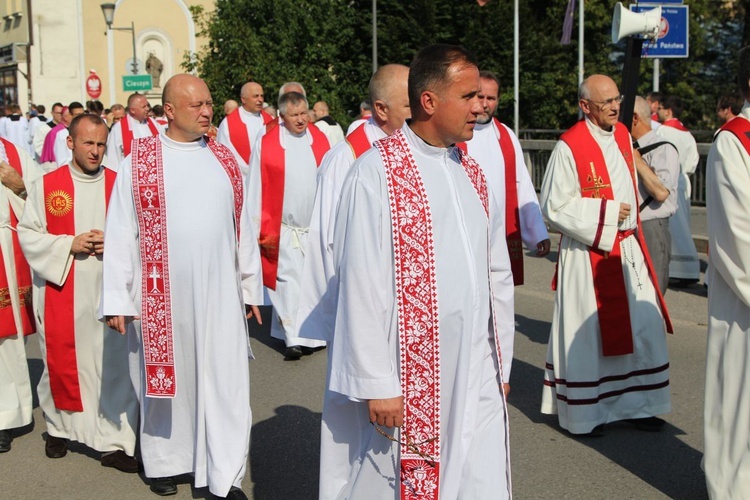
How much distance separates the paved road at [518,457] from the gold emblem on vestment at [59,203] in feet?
4.82

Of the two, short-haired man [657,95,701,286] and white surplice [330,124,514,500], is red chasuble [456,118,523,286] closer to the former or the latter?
white surplice [330,124,514,500]

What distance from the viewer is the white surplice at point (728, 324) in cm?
446

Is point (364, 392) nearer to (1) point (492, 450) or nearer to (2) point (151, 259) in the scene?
(1) point (492, 450)

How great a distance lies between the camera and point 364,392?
3486 mm

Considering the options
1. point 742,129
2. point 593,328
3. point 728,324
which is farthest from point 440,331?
point 593,328

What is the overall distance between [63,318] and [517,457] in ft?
9.00

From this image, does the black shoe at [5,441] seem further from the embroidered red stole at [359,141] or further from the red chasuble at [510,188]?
the red chasuble at [510,188]

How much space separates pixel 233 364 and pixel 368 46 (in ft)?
101

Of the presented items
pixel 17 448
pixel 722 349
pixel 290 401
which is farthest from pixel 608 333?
pixel 17 448

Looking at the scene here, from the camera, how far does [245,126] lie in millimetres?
11750

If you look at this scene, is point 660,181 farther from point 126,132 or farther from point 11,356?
point 126,132

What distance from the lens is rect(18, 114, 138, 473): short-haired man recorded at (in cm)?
588

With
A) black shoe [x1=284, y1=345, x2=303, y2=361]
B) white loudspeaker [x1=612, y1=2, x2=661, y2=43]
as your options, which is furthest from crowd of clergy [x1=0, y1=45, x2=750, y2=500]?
black shoe [x1=284, y1=345, x2=303, y2=361]

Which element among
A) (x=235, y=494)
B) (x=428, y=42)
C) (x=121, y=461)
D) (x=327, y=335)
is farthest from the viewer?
(x=428, y=42)
